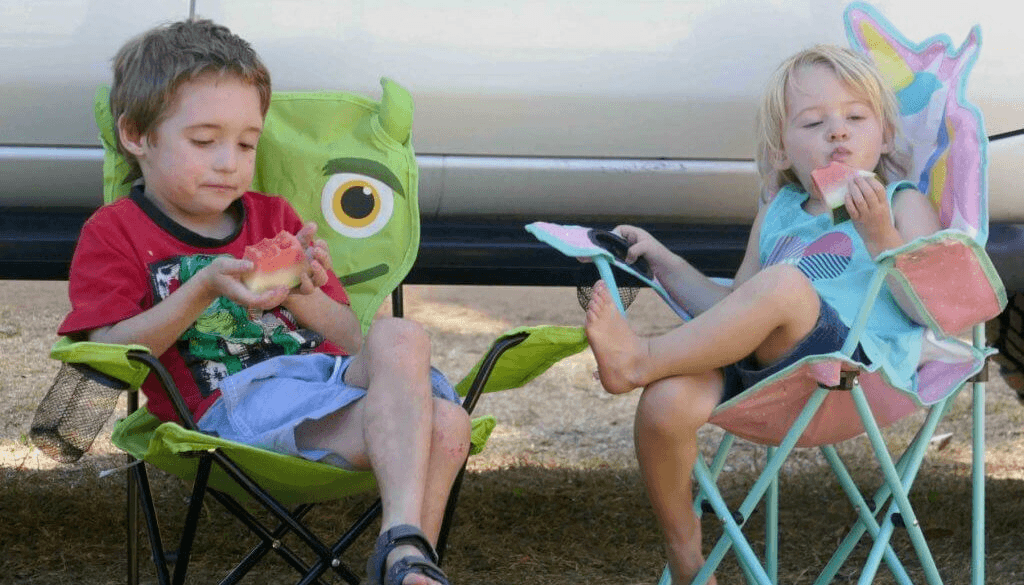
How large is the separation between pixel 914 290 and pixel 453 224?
1026 mm

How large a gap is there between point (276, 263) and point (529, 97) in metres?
0.84

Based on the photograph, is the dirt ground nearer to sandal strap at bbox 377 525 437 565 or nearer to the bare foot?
the bare foot

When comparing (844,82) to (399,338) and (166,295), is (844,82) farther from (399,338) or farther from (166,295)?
(166,295)

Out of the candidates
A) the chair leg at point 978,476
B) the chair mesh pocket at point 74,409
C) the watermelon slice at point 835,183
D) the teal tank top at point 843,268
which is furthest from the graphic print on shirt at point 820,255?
the chair mesh pocket at point 74,409

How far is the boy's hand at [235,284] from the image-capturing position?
2461 mm

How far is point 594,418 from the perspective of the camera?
5.17 metres

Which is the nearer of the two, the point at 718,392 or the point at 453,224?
the point at 718,392

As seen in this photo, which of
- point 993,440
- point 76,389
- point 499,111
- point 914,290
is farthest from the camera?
point 993,440

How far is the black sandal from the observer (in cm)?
223

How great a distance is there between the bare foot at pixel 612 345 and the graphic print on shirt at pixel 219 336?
567 millimetres

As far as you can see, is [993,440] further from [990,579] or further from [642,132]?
[642,132]

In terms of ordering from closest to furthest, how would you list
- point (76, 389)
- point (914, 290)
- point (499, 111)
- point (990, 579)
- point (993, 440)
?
point (76, 389) < point (914, 290) < point (499, 111) < point (990, 579) < point (993, 440)

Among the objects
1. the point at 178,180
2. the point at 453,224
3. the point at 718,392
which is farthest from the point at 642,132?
the point at 178,180

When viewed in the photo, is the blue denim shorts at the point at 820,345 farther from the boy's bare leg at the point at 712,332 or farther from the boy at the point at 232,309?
the boy at the point at 232,309
